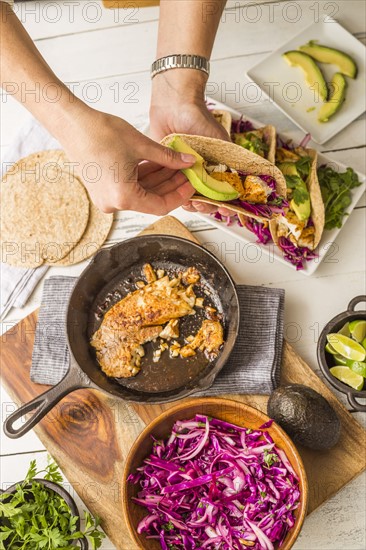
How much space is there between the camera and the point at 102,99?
2932mm

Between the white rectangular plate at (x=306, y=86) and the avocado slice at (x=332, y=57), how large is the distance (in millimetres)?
25

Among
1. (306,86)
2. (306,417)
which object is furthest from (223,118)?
(306,417)

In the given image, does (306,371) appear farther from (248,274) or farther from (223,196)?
(223,196)

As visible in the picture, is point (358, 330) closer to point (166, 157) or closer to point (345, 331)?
point (345, 331)

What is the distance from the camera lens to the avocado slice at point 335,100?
2729 millimetres

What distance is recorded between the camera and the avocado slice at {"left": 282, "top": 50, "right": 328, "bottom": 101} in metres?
2.76

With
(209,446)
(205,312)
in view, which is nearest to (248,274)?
(205,312)

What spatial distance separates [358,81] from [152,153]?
49.2 inches

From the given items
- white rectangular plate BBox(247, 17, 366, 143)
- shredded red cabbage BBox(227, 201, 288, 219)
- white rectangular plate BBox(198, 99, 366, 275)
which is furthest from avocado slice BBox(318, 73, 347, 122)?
shredded red cabbage BBox(227, 201, 288, 219)

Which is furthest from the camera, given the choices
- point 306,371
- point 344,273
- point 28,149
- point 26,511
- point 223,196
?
point 28,149

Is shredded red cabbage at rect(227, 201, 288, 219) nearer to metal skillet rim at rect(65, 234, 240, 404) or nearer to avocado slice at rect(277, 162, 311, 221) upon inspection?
avocado slice at rect(277, 162, 311, 221)

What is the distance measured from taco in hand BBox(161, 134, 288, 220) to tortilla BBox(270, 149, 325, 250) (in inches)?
6.5

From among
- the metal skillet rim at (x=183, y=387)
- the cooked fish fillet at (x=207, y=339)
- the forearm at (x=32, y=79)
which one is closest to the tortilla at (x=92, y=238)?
the metal skillet rim at (x=183, y=387)

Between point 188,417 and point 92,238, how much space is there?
90 cm
